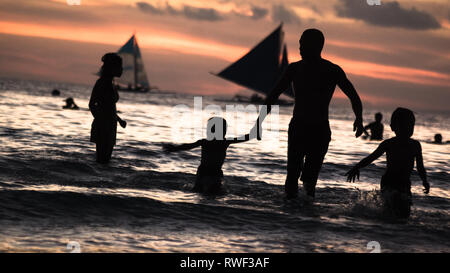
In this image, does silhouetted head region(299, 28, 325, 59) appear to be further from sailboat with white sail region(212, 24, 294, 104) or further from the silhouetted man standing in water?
sailboat with white sail region(212, 24, 294, 104)

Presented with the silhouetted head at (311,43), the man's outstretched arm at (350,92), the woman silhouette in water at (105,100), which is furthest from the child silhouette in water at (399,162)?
the woman silhouette in water at (105,100)

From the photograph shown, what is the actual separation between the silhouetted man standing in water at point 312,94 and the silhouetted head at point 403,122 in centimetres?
41

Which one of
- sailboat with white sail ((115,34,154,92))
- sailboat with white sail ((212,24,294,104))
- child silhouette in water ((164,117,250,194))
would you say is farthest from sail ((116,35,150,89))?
child silhouette in water ((164,117,250,194))

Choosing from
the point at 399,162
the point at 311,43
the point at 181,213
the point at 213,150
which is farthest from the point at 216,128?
the point at 399,162

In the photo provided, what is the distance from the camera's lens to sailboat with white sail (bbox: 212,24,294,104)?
59.0m

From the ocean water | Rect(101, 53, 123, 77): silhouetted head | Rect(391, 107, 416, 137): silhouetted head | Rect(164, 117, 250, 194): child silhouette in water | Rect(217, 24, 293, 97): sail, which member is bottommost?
the ocean water

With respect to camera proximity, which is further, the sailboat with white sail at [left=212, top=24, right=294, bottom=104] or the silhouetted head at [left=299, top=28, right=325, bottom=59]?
the sailboat with white sail at [left=212, top=24, right=294, bottom=104]

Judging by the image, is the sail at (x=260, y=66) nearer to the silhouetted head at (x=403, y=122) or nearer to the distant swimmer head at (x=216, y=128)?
the distant swimmer head at (x=216, y=128)
